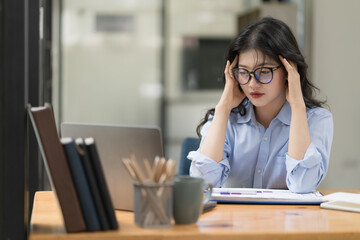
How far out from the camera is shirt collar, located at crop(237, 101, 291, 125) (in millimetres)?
2217

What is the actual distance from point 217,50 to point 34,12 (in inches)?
144

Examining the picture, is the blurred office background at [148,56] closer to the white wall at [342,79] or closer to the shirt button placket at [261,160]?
the white wall at [342,79]

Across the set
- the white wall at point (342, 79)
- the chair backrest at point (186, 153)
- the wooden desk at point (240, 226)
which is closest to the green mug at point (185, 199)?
the wooden desk at point (240, 226)

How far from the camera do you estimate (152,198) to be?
1.30m

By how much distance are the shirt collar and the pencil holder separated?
1.01 m

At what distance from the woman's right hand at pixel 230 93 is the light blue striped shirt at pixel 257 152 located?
0.09 m

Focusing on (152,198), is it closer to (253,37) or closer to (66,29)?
(253,37)

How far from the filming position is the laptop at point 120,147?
1.43 m

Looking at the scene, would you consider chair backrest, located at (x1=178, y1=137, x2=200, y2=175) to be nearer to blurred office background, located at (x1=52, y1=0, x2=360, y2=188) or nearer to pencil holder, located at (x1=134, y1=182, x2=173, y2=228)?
pencil holder, located at (x1=134, y1=182, x2=173, y2=228)

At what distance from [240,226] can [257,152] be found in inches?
34.8

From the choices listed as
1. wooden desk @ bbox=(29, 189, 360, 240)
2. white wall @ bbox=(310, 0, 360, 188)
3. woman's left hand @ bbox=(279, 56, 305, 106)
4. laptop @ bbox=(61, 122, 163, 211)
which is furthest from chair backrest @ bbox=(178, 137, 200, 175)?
white wall @ bbox=(310, 0, 360, 188)

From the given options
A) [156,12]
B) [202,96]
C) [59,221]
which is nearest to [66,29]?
[156,12]

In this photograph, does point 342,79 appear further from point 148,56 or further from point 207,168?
point 207,168

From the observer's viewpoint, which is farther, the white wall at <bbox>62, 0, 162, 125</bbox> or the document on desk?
the white wall at <bbox>62, 0, 162, 125</bbox>
